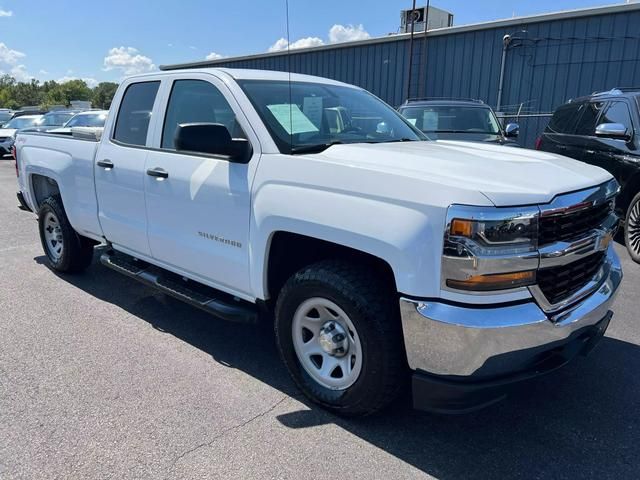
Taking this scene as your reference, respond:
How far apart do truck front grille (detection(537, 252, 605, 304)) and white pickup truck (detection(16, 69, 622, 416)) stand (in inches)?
0.5

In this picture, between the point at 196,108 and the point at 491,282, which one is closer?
the point at 491,282

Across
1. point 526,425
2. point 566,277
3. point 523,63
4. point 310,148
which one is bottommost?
point 526,425

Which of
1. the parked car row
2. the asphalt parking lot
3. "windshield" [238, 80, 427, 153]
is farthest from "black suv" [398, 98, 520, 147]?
the parked car row

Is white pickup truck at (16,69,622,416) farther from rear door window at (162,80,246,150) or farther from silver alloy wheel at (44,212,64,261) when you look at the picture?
silver alloy wheel at (44,212,64,261)

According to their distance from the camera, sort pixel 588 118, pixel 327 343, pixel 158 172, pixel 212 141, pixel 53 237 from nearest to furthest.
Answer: pixel 327 343, pixel 212 141, pixel 158 172, pixel 53 237, pixel 588 118

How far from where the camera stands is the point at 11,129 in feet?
63.3

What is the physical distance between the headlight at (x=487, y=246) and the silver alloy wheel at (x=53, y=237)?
14.2 feet

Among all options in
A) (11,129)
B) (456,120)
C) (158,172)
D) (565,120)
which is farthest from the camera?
(11,129)

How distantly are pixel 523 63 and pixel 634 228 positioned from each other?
32.6ft

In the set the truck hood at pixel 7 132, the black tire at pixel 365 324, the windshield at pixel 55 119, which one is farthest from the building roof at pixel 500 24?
the black tire at pixel 365 324

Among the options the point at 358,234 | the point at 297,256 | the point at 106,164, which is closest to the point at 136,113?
the point at 106,164

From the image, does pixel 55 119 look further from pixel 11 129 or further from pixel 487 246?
pixel 487 246

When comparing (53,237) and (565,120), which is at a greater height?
(565,120)

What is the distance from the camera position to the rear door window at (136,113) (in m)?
4.02
